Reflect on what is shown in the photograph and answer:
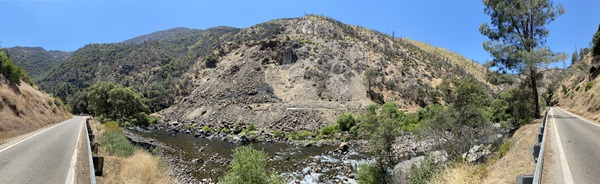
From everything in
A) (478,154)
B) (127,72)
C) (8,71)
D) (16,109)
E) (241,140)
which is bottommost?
(241,140)

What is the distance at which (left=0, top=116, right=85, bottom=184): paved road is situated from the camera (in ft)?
32.0

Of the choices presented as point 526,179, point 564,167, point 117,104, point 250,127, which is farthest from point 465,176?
point 117,104

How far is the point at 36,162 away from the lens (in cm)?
1184

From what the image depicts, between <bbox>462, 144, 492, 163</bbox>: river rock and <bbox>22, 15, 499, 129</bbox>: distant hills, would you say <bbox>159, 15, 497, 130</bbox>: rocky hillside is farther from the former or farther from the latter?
<bbox>462, 144, 492, 163</bbox>: river rock

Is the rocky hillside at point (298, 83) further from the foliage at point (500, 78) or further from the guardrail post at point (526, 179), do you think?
the guardrail post at point (526, 179)

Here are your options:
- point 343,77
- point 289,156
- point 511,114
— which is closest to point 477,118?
point 511,114

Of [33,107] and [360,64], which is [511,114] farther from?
[360,64]

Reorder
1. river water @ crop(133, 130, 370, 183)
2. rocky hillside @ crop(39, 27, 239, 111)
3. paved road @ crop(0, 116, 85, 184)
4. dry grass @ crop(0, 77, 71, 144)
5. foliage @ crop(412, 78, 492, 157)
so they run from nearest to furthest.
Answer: paved road @ crop(0, 116, 85, 184) → dry grass @ crop(0, 77, 71, 144) → foliage @ crop(412, 78, 492, 157) → river water @ crop(133, 130, 370, 183) → rocky hillside @ crop(39, 27, 239, 111)

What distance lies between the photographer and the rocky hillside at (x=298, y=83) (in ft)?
208

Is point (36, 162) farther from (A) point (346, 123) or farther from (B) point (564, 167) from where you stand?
(A) point (346, 123)

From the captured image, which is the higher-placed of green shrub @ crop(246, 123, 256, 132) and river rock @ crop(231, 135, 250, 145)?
green shrub @ crop(246, 123, 256, 132)

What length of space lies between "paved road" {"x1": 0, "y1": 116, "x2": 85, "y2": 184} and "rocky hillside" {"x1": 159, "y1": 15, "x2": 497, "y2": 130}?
40.3 meters

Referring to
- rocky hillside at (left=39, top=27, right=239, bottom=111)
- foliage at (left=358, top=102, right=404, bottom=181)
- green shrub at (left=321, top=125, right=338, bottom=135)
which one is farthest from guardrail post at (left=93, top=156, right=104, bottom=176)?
rocky hillside at (left=39, top=27, right=239, bottom=111)

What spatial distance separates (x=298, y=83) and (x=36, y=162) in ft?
233
